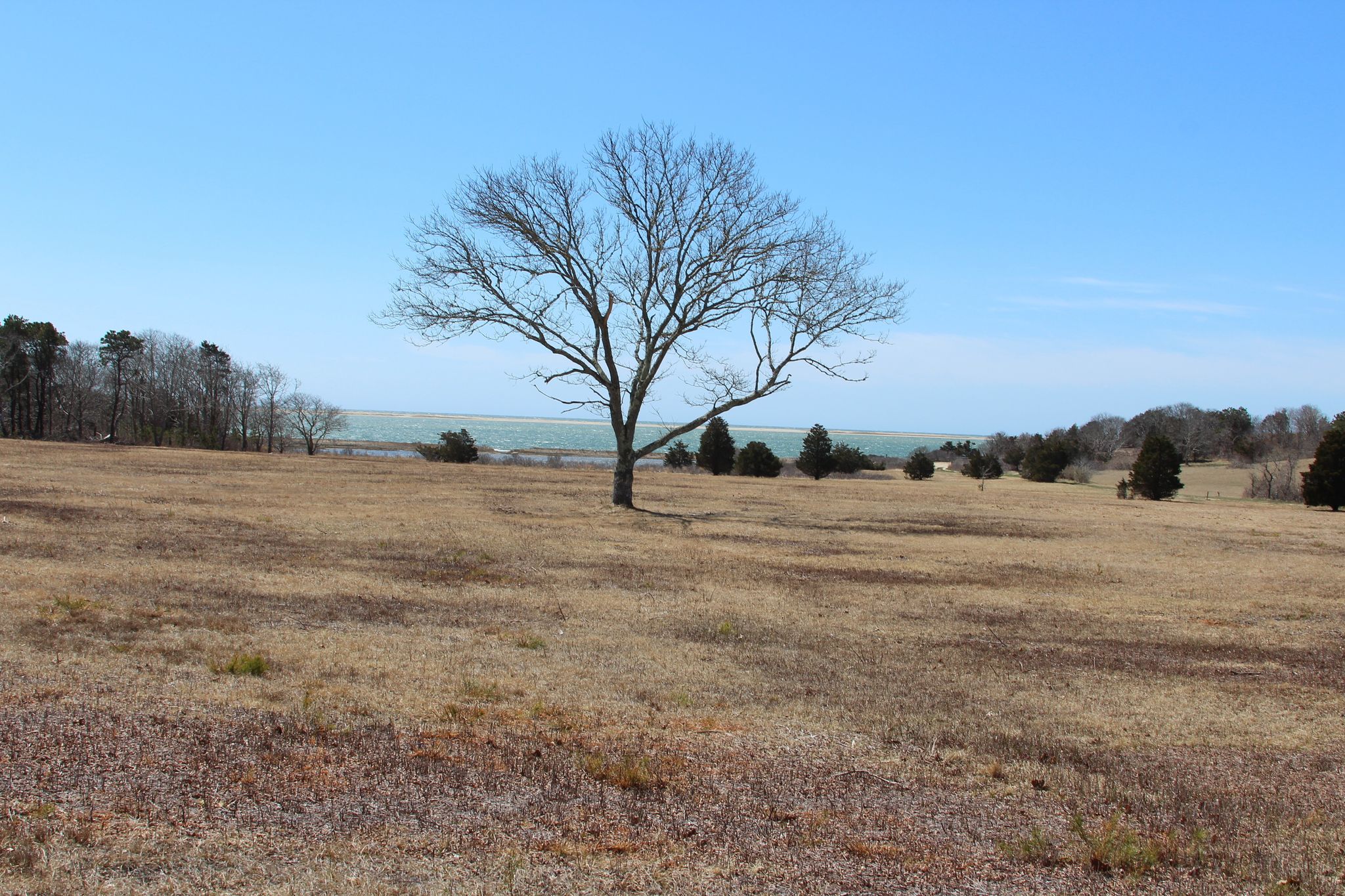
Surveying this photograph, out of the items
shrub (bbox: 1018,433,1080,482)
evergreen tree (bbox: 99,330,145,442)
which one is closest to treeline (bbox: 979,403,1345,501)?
shrub (bbox: 1018,433,1080,482)

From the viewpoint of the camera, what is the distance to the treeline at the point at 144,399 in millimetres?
66500

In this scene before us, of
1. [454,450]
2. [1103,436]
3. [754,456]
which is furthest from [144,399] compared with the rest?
[1103,436]

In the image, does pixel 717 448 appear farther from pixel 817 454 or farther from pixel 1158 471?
pixel 1158 471

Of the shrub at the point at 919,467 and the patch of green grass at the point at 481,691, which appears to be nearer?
the patch of green grass at the point at 481,691

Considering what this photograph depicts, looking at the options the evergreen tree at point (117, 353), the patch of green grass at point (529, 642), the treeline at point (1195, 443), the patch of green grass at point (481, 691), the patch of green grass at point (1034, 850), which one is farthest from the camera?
the evergreen tree at point (117, 353)

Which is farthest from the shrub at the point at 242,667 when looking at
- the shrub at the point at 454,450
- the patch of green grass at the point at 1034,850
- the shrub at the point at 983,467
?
the shrub at the point at 983,467

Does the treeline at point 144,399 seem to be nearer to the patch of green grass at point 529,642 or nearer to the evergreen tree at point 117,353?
the evergreen tree at point 117,353

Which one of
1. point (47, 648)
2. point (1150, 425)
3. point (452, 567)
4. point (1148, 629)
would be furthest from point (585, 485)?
point (1150, 425)

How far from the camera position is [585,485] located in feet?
117

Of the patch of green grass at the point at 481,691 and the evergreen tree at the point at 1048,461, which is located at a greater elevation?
the evergreen tree at the point at 1048,461

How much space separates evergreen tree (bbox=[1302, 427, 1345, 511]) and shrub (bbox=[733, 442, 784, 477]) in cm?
2707

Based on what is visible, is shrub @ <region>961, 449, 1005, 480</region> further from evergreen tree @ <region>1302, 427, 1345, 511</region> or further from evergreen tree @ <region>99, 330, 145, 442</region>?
evergreen tree @ <region>99, 330, 145, 442</region>

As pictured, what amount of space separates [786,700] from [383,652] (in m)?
3.99

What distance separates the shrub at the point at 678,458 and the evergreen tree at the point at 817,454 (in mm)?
8182
